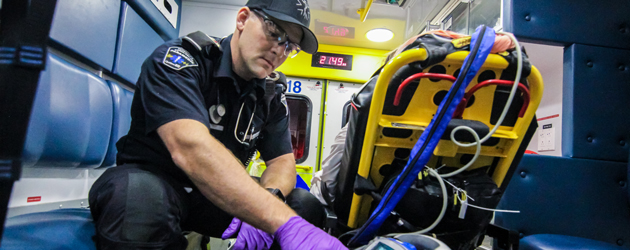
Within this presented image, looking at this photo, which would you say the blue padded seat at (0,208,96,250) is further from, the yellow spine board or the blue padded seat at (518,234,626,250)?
the blue padded seat at (518,234,626,250)

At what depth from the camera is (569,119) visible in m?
1.81

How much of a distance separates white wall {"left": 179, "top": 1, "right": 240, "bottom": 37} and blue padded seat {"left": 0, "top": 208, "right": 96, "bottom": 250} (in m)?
3.36

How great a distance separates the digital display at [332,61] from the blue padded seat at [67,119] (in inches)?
123

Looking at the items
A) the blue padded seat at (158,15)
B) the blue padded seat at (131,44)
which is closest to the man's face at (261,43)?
the blue padded seat at (131,44)

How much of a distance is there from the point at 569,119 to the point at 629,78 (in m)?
0.51

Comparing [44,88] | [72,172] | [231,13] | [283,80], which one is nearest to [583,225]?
[283,80]

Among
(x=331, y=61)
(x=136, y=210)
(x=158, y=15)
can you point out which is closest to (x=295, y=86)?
(x=331, y=61)

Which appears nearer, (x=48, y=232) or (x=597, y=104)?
(x=48, y=232)

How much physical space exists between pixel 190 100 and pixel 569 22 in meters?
2.39

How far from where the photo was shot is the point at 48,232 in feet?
2.84

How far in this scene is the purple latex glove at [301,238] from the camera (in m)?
0.83

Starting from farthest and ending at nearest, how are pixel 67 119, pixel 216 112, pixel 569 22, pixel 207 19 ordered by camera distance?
1. pixel 207 19
2. pixel 569 22
3. pixel 67 119
4. pixel 216 112

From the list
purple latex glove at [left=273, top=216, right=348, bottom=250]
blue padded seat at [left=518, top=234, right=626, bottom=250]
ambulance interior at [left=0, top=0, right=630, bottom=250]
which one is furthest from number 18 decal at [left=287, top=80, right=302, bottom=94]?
purple latex glove at [left=273, top=216, right=348, bottom=250]

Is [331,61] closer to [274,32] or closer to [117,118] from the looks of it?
[117,118]
